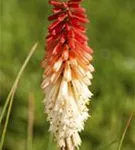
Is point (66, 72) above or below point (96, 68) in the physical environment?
above

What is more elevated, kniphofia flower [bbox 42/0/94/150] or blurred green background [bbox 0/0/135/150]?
kniphofia flower [bbox 42/0/94/150]

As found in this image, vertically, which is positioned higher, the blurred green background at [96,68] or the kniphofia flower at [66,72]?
the kniphofia flower at [66,72]

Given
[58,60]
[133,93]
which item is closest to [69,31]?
[58,60]

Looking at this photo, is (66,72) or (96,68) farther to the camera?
(96,68)

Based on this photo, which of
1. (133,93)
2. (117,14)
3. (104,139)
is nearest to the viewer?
(104,139)

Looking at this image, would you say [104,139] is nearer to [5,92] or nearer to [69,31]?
[5,92]
